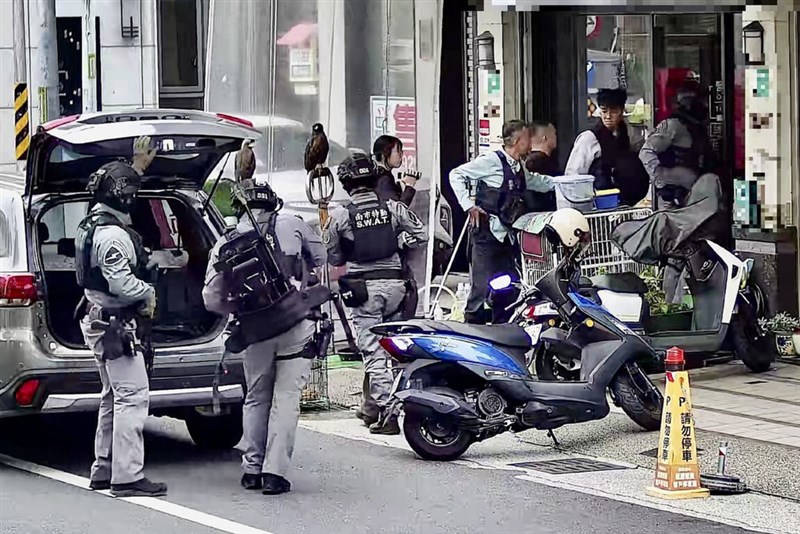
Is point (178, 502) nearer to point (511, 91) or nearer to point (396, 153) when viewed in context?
point (396, 153)

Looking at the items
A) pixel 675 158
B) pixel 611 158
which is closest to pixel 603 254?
pixel 675 158

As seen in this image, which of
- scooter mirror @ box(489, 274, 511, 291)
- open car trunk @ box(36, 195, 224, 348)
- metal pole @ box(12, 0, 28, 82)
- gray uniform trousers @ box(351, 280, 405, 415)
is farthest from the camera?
metal pole @ box(12, 0, 28, 82)

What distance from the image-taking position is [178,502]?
8.47 metres

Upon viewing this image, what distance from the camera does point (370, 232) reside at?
10.1m

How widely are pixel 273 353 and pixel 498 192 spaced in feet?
11.9

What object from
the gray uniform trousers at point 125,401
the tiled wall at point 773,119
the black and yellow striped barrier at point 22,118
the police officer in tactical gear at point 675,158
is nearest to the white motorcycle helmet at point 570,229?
the police officer in tactical gear at point 675,158

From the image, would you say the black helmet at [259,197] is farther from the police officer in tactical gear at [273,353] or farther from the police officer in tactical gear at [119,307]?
the police officer in tactical gear at [119,307]

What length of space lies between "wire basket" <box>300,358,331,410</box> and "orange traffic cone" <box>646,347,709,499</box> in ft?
11.1

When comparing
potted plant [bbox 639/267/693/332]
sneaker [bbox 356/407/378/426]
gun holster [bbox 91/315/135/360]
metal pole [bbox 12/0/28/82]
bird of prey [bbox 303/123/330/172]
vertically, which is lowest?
sneaker [bbox 356/407/378/426]

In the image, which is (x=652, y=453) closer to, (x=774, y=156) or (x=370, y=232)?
(x=370, y=232)

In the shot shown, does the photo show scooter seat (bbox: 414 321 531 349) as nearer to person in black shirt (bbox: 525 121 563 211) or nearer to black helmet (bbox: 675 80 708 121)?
person in black shirt (bbox: 525 121 563 211)

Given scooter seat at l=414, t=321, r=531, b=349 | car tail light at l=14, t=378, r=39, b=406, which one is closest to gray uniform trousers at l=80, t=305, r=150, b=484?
car tail light at l=14, t=378, r=39, b=406

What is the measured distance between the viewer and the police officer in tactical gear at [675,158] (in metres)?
12.3

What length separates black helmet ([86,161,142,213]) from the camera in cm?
849
